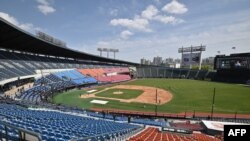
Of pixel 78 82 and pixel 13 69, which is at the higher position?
pixel 13 69

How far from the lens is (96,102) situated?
44.2 metres

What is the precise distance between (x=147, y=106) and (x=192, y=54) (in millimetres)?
74325

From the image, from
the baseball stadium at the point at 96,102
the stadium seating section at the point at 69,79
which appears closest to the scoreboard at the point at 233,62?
the baseball stadium at the point at 96,102

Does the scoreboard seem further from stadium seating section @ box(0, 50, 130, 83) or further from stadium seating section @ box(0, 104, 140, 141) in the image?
stadium seating section @ box(0, 104, 140, 141)

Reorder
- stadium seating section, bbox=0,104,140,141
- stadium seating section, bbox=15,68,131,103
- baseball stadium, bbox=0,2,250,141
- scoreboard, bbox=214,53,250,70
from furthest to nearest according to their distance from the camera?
scoreboard, bbox=214,53,250,70 → stadium seating section, bbox=15,68,131,103 → baseball stadium, bbox=0,2,250,141 → stadium seating section, bbox=0,104,140,141

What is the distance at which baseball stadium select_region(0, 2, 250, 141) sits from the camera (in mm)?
16453

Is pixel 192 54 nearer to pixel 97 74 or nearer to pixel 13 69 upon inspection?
pixel 97 74

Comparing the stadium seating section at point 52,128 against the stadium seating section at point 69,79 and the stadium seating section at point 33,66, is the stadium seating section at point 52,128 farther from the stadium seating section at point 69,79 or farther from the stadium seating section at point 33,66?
the stadium seating section at point 33,66

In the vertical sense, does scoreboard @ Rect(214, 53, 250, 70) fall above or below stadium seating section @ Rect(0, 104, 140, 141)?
above

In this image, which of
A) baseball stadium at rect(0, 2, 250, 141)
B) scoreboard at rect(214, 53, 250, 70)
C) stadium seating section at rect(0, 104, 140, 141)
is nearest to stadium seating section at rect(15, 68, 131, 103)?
baseball stadium at rect(0, 2, 250, 141)

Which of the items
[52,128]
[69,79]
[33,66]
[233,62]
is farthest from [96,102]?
[233,62]

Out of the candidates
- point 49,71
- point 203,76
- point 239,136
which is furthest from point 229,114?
point 203,76

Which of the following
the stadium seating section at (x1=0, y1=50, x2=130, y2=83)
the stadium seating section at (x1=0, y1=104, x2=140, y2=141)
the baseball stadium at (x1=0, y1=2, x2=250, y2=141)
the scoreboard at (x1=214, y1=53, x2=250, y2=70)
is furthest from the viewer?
the scoreboard at (x1=214, y1=53, x2=250, y2=70)

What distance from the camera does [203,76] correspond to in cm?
9862
